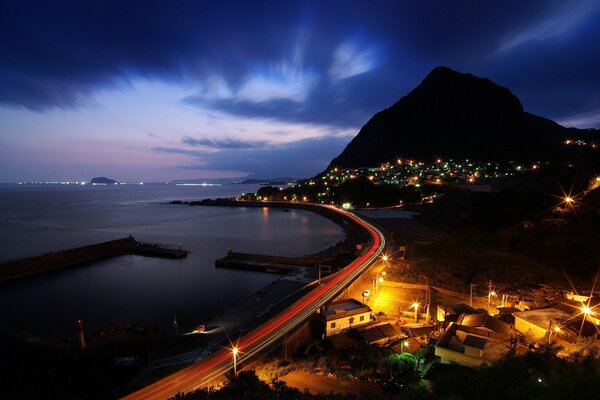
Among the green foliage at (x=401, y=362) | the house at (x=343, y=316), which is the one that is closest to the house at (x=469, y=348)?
the green foliage at (x=401, y=362)

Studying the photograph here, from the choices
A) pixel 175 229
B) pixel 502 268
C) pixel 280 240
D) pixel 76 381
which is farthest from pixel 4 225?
pixel 502 268

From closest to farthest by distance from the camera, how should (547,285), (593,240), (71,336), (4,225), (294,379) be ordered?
(294,379) → (71,336) → (547,285) → (593,240) → (4,225)

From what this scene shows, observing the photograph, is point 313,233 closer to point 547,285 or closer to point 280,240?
point 280,240

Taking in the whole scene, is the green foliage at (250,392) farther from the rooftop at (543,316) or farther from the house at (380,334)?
the rooftop at (543,316)

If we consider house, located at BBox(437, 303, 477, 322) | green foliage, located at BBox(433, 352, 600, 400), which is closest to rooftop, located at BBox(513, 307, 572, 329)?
house, located at BBox(437, 303, 477, 322)

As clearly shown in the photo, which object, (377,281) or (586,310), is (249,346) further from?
(586,310)
